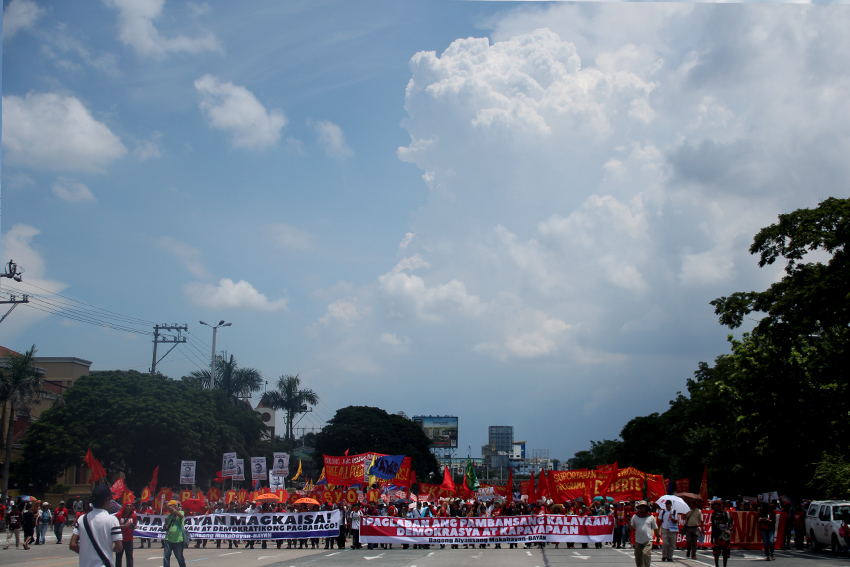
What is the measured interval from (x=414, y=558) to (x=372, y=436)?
83411 millimetres

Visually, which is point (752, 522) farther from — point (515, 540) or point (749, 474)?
point (749, 474)

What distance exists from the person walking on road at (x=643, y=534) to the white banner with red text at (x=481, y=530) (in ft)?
36.2

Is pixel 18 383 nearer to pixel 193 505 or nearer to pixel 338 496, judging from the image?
pixel 193 505

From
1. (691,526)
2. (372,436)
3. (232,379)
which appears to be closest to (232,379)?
(232,379)

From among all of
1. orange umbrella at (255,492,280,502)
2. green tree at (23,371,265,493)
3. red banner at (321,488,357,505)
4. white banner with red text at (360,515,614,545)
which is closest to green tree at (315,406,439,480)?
green tree at (23,371,265,493)

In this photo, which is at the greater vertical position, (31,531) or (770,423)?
(770,423)

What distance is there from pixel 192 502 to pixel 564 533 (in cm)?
1537

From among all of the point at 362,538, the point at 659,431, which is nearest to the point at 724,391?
the point at 362,538

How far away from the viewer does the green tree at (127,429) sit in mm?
51125

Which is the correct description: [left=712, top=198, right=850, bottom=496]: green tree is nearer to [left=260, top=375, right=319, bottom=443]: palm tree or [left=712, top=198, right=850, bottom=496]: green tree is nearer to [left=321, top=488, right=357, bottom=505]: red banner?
[left=321, top=488, right=357, bottom=505]: red banner

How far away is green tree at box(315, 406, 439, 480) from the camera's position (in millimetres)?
99875

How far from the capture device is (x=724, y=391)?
36812mm

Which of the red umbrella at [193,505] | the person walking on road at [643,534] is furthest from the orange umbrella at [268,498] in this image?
the person walking on road at [643,534]

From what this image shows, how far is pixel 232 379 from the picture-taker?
88.1 m
